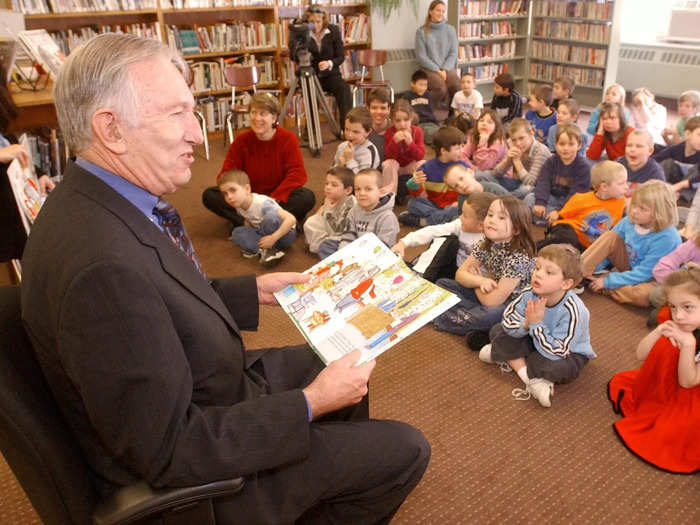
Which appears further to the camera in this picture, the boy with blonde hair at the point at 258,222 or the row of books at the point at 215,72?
the row of books at the point at 215,72

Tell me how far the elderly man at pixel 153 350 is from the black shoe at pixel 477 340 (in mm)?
1357

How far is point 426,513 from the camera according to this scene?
179 centimetres

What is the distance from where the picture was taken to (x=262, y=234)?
363 cm

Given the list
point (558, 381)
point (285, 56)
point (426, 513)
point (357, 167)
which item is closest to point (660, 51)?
point (285, 56)

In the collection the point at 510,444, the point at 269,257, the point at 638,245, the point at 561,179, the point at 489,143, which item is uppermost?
the point at 489,143

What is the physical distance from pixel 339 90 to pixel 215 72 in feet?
4.65

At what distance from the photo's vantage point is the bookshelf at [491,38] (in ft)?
24.3

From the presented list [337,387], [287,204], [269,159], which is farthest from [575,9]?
[337,387]

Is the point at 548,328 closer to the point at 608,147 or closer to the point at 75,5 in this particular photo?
the point at 608,147

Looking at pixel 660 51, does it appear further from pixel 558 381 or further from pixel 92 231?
pixel 92 231

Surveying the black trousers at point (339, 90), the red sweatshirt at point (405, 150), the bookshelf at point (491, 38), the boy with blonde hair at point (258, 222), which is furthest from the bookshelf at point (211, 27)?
the boy with blonde hair at point (258, 222)

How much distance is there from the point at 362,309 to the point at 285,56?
5760 millimetres

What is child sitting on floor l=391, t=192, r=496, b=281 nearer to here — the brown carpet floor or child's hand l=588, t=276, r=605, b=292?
the brown carpet floor

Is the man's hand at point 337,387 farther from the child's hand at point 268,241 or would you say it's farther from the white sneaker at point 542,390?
the child's hand at point 268,241
